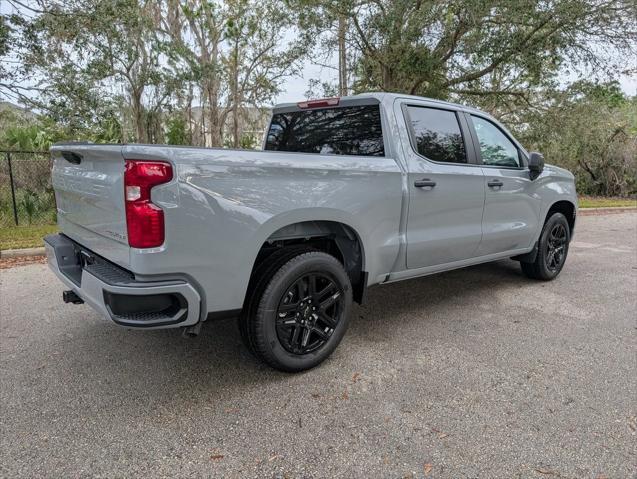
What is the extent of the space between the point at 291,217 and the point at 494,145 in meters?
2.68

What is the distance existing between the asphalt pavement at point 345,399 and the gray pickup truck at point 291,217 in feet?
1.52

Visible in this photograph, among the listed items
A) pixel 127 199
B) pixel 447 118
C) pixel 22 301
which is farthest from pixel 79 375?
pixel 447 118

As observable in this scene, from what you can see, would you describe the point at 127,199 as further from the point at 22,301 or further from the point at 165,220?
the point at 22,301

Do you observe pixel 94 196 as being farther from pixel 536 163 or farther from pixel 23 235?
pixel 23 235

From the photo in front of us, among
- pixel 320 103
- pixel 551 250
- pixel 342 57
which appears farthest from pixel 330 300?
pixel 342 57

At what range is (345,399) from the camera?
273 cm

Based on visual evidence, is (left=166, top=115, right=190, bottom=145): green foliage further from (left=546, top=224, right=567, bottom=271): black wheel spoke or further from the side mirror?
the side mirror

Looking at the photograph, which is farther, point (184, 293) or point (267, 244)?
point (267, 244)

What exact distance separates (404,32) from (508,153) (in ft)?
22.1

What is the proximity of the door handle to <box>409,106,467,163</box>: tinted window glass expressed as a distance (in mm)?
235

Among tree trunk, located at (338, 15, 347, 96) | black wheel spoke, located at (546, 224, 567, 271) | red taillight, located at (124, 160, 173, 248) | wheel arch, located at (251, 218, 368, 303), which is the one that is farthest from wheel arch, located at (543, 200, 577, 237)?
tree trunk, located at (338, 15, 347, 96)

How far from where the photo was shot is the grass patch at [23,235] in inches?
269

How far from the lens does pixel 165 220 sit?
2.28 meters

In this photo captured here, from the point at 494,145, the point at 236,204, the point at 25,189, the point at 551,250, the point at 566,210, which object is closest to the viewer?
the point at 236,204
